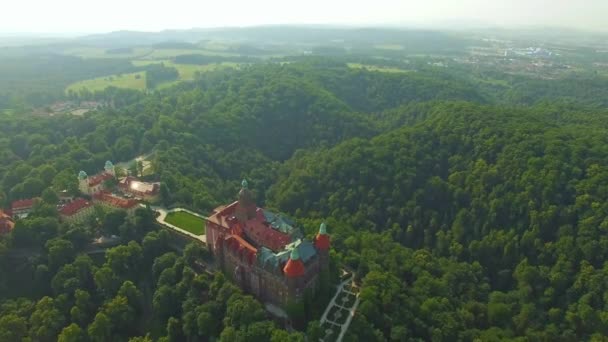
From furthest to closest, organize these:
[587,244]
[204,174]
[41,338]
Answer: [204,174] → [587,244] → [41,338]

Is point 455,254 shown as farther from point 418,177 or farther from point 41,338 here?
point 41,338

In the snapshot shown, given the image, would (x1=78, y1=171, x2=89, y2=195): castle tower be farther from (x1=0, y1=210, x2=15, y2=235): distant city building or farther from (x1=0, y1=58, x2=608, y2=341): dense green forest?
(x1=0, y1=210, x2=15, y2=235): distant city building

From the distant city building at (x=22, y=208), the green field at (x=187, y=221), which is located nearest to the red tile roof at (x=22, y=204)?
the distant city building at (x=22, y=208)

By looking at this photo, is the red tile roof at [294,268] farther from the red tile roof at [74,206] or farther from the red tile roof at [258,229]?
the red tile roof at [74,206]

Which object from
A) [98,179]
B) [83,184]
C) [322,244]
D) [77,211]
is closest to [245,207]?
[322,244]

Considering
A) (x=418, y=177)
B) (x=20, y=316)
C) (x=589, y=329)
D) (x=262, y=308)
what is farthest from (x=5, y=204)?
(x=589, y=329)

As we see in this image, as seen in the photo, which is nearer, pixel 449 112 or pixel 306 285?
pixel 306 285

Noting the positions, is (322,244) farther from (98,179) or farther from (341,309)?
(98,179)
